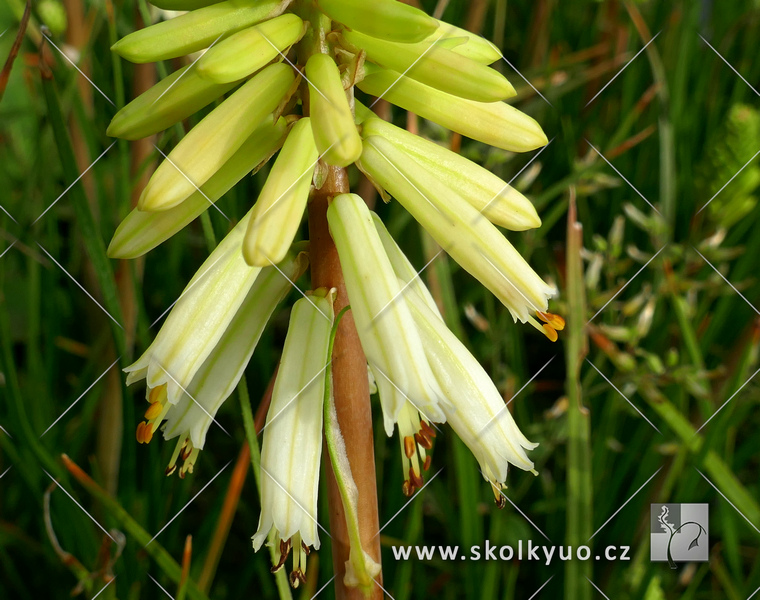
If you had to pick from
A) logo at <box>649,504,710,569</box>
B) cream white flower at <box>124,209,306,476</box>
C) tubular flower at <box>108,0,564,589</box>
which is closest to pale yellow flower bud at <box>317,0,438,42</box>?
tubular flower at <box>108,0,564,589</box>

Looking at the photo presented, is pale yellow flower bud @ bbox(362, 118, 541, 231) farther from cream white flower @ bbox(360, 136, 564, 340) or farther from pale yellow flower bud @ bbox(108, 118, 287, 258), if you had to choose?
pale yellow flower bud @ bbox(108, 118, 287, 258)

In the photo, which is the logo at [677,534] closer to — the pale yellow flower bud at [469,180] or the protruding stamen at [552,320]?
the protruding stamen at [552,320]

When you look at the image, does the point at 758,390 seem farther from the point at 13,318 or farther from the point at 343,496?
the point at 13,318

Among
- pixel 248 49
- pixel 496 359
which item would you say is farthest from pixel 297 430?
pixel 496 359

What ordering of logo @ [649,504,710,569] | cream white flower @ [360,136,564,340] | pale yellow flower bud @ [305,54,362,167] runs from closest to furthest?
pale yellow flower bud @ [305,54,362,167] → cream white flower @ [360,136,564,340] → logo @ [649,504,710,569]

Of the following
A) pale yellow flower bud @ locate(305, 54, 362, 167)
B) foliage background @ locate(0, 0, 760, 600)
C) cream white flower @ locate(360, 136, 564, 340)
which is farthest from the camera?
foliage background @ locate(0, 0, 760, 600)

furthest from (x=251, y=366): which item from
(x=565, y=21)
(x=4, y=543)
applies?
(x=565, y=21)

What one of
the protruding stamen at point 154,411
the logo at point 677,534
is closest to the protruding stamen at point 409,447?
the protruding stamen at point 154,411
